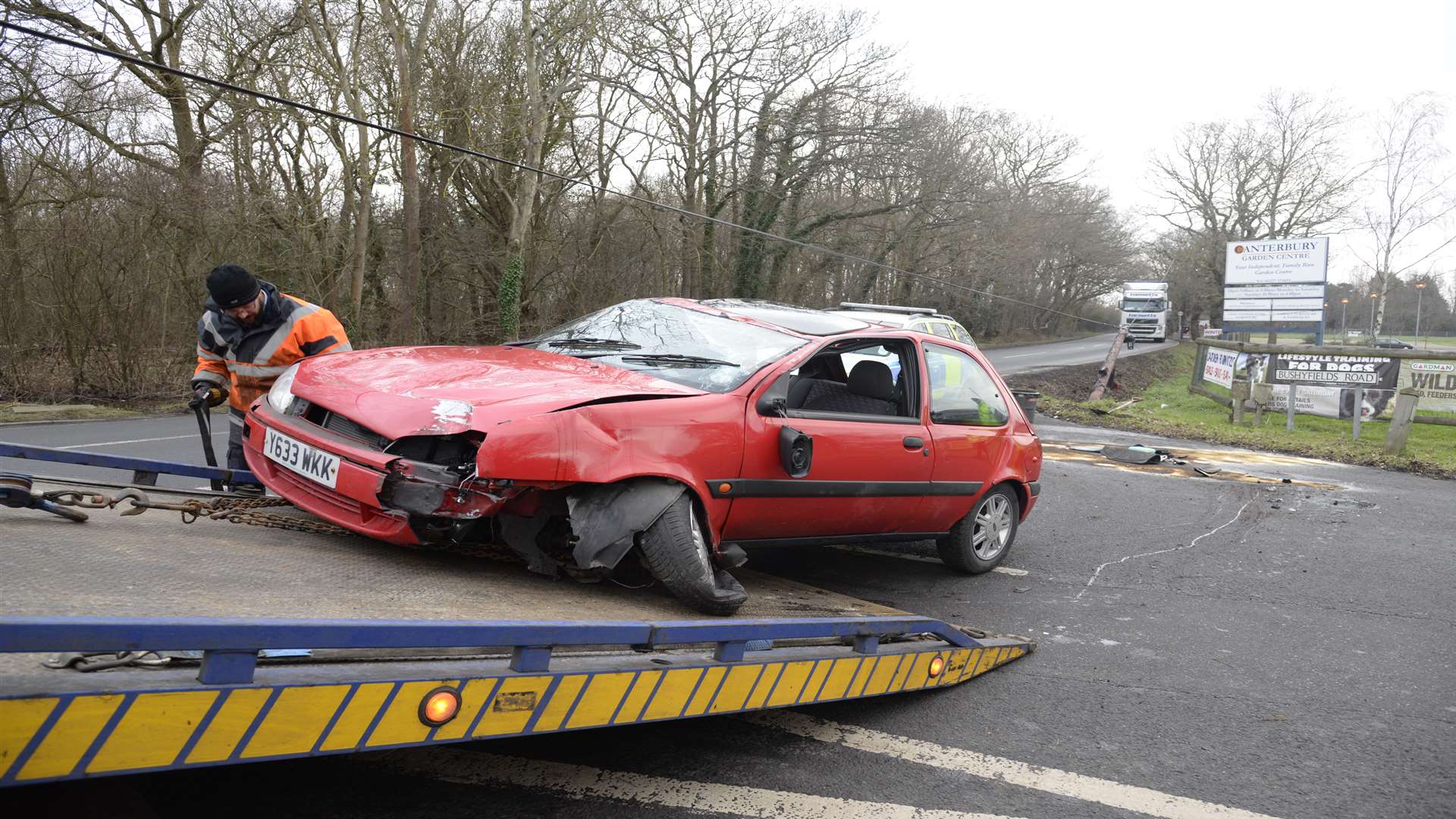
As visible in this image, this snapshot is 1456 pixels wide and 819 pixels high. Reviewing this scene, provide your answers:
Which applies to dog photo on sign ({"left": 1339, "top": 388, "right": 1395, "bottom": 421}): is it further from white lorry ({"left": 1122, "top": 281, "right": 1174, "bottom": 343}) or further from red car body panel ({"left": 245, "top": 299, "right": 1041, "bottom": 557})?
white lorry ({"left": 1122, "top": 281, "right": 1174, "bottom": 343})

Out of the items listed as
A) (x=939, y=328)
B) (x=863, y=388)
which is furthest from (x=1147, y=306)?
(x=863, y=388)

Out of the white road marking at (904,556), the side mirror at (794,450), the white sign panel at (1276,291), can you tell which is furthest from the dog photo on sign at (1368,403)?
the side mirror at (794,450)

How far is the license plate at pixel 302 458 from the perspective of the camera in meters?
3.39

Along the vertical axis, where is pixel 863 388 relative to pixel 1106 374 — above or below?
above

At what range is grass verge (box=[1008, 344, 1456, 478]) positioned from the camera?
498 inches

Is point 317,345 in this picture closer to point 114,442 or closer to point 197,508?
point 197,508

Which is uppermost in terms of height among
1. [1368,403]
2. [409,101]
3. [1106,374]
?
[409,101]

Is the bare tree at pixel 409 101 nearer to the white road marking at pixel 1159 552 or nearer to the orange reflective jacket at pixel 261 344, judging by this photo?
the orange reflective jacket at pixel 261 344

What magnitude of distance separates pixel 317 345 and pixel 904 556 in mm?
3979

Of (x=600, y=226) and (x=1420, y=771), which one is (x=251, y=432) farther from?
(x=600, y=226)

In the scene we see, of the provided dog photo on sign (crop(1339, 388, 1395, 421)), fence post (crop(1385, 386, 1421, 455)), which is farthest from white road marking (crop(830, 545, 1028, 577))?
dog photo on sign (crop(1339, 388, 1395, 421))

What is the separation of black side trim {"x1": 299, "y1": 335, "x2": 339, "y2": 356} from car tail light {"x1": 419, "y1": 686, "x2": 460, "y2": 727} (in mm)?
3137

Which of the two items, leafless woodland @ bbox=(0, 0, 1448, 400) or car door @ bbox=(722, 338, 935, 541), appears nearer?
car door @ bbox=(722, 338, 935, 541)

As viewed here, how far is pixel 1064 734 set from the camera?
3662 mm
